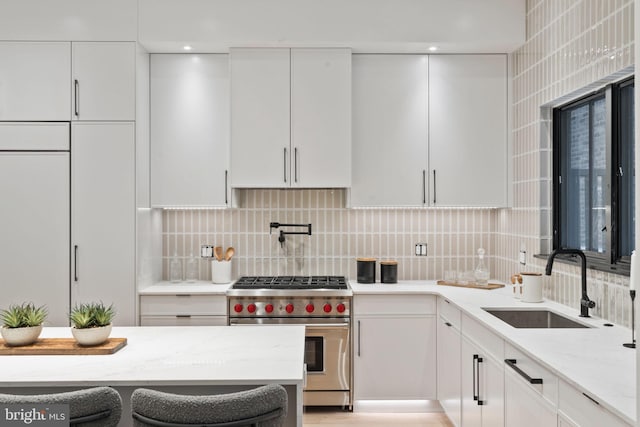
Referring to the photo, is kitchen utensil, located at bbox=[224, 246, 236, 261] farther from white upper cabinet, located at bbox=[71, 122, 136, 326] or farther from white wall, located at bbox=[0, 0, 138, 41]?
white wall, located at bbox=[0, 0, 138, 41]

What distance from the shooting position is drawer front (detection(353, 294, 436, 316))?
3.68 metres

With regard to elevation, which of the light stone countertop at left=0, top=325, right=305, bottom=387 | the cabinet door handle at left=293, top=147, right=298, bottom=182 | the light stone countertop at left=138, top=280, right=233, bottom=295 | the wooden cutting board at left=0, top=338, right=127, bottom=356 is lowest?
the light stone countertop at left=0, top=325, right=305, bottom=387

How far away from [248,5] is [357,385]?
2.71 metres

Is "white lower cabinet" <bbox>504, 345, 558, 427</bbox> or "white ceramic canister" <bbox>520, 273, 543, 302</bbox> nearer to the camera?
"white lower cabinet" <bbox>504, 345, 558, 427</bbox>

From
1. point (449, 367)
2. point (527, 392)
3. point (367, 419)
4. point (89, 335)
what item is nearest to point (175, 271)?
point (367, 419)

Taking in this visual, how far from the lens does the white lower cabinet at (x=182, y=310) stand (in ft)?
12.0

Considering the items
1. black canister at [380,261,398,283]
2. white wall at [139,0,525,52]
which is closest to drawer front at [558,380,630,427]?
black canister at [380,261,398,283]

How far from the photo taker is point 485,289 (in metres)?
3.67

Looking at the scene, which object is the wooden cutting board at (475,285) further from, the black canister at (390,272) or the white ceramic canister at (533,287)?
the white ceramic canister at (533,287)

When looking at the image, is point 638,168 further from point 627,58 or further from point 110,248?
point 110,248

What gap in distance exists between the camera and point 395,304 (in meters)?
3.68

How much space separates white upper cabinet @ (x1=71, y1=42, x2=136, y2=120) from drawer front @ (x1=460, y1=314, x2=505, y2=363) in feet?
8.31

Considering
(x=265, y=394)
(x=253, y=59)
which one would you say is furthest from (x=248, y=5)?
(x=265, y=394)

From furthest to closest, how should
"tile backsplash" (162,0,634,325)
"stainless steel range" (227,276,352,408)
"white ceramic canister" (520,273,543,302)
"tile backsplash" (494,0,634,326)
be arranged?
"tile backsplash" (162,0,634,325) < "stainless steel range" (227,276,352,408) < "white ceramic canister" (520,273,543,302) < "tile backsplash" (494,0,634,326)
